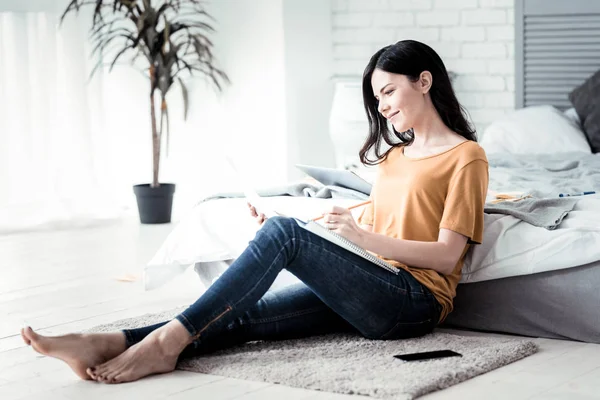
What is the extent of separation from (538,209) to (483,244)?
22 centimetres

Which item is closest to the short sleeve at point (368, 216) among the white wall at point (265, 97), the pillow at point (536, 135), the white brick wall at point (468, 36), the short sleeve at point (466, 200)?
the short sleeve at point (466, 200)

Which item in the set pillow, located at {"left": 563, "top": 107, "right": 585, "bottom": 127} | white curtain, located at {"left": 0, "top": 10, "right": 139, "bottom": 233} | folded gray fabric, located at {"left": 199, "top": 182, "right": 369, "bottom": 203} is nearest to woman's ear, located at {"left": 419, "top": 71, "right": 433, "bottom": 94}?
folded gray fabric, located at {"left": 199, "top": 182, "right": 369, "bottom": 203}

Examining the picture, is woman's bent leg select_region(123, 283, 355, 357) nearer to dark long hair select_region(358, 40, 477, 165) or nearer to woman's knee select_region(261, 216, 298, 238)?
woman's knee select_region(261, 216, 298, 238)

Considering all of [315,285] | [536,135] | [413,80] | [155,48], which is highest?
[155,48]

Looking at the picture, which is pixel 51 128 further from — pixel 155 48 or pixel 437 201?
pixel 437 201

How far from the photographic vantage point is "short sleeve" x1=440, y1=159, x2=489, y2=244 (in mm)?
2443

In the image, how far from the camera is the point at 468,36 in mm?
5309

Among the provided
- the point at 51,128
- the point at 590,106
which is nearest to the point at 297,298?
the point at 590,106

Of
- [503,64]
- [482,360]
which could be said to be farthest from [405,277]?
[503,64]

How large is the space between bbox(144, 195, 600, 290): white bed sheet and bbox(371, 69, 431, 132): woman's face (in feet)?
1.32

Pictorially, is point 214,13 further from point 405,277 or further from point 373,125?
point 405,277

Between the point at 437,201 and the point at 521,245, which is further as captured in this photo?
the point at 521,245

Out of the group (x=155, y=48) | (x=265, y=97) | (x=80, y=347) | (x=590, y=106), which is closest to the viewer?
(x=80, y=347)

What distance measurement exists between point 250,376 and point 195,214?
964 millimetres
